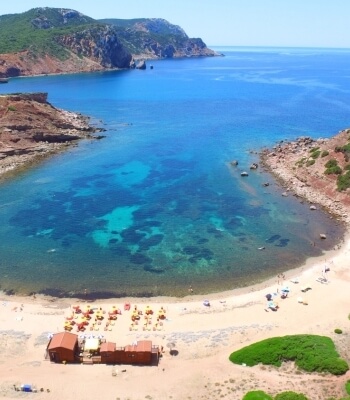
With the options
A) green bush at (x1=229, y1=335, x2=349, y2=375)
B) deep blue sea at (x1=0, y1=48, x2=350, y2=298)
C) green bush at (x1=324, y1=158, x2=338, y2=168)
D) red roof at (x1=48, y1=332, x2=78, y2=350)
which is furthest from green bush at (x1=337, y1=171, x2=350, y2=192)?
red roof at (x1=48, y1=332, x2=78, y2=350)

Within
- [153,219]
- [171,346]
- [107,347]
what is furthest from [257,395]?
[153,219]

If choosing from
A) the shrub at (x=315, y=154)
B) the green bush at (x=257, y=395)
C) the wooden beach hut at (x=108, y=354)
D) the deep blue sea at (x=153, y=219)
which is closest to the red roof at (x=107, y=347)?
the wooden beach hut at (x=108, y=354)

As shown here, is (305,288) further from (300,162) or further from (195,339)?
(300,162)

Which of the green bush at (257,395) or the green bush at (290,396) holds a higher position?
the green bush at (290,396)

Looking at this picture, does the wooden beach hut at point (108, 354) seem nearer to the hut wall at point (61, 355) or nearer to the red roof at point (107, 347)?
the red roof at point (107, 347)

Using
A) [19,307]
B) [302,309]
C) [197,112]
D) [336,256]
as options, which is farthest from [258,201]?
[197,112]

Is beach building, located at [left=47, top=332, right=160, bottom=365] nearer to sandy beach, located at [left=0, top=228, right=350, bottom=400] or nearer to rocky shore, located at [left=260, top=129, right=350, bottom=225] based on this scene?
sandy beach, located at [left=0, top=228, right=350, bottom=400]

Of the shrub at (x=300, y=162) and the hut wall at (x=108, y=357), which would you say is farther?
the shrub at (x=300, y=162)
